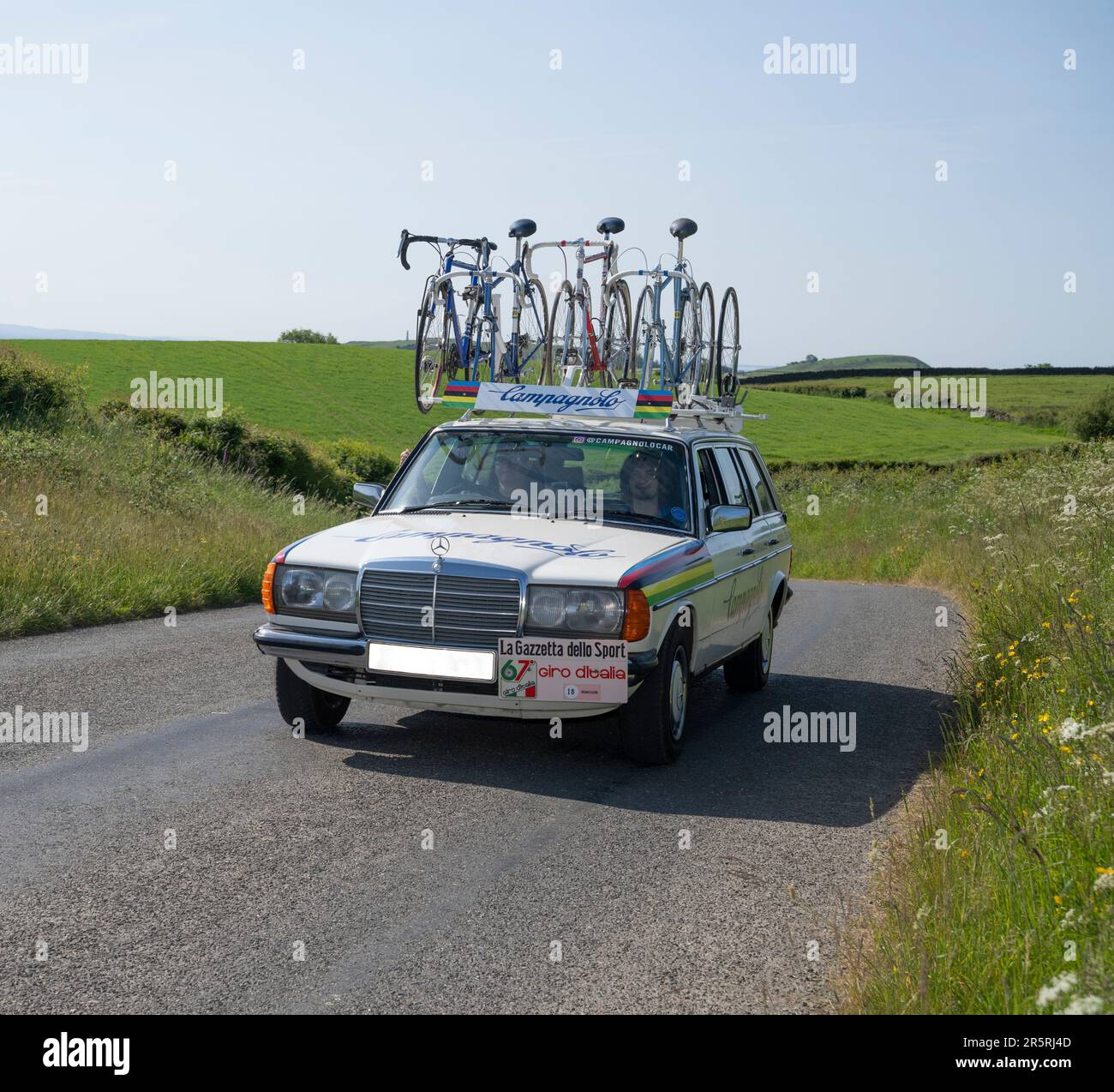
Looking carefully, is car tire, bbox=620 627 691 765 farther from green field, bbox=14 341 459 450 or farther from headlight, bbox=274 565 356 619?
green field, bbox=14 341 459 450

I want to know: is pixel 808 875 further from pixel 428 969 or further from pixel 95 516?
pixel 95 516

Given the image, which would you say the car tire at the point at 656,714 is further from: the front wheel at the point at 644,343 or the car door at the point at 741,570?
the front wheel at the point at 644,343

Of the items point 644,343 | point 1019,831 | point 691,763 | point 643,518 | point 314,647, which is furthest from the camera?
point 644,343

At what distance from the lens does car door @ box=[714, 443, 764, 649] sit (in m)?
8.64

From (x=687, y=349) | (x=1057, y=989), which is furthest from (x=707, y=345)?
(x=1057, y=989)

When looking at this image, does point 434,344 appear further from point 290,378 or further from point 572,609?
point 290,378

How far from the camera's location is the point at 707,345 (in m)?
12.5

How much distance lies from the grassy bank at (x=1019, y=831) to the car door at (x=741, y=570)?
1.55 metres

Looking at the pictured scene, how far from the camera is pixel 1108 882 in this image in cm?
346

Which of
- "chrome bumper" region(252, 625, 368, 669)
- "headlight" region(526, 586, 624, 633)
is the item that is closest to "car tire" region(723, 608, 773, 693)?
"headlight" region(526, 586, 624, 633)

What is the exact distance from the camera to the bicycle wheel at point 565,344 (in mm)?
12023

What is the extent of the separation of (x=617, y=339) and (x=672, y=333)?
526 millimetres

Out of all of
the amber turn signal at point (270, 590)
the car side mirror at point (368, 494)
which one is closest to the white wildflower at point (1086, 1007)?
the amber turn signal at point (270, 590)

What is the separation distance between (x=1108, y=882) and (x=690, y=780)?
3.51 metres
